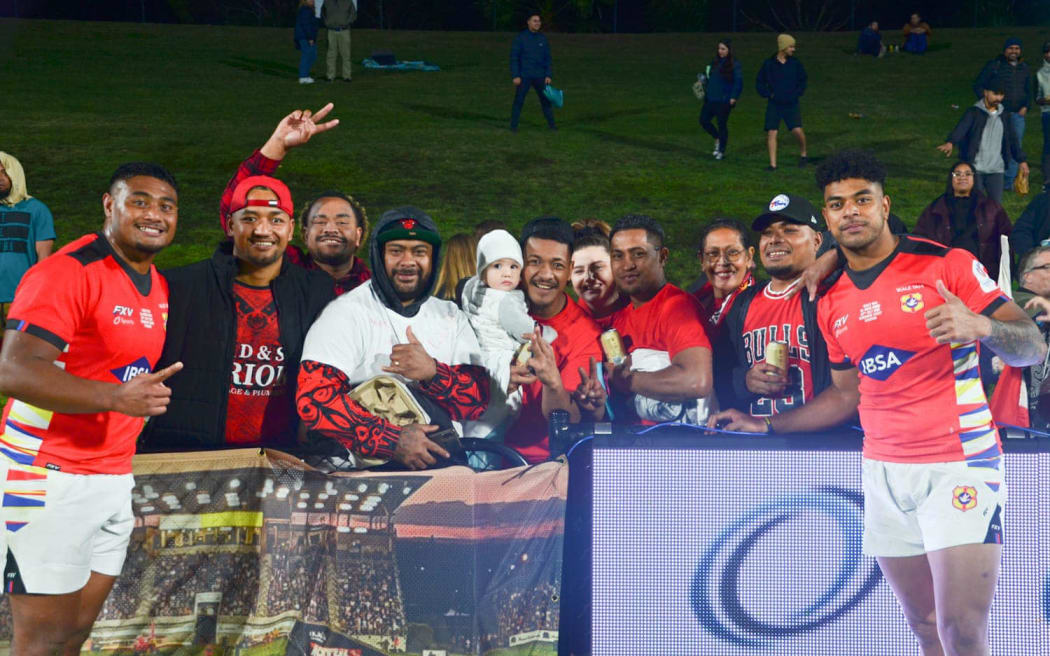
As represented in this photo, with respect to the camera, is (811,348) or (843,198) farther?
(811,348)

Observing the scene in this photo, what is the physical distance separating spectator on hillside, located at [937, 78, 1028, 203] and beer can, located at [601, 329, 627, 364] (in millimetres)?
7888

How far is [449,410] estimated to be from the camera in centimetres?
518

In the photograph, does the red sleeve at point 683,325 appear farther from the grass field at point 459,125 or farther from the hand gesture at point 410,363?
the grass field at point 459,125

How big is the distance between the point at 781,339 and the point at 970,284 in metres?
1.01

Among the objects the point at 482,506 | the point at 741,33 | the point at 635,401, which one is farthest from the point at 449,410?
the point at 741,33

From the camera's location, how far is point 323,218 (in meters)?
5.86

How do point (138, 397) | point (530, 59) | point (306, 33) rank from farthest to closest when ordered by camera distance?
point (306, 33), point (530, 59), point (138, 397)

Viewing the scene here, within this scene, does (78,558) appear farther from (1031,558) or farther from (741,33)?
(741,33)

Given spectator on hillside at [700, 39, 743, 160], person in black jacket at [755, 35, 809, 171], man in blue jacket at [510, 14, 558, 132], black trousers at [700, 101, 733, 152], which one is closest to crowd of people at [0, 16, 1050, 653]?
person in black jacket at [755, 35, 809, 171]

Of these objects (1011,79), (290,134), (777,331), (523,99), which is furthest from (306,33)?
(777,331)

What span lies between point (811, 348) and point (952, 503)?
1092mm

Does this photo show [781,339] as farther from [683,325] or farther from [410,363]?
[410,363]

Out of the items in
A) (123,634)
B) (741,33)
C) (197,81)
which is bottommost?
(123,634)

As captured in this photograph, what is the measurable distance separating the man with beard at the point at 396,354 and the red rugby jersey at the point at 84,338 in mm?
744
